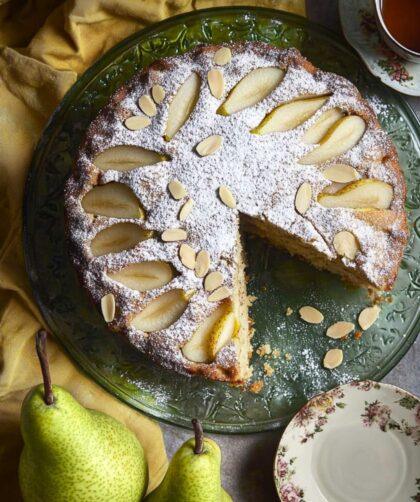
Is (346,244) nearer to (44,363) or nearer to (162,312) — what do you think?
(162,312)

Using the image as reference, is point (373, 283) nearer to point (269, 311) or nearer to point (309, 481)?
point (269, 311)

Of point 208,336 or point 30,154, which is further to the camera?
point 30,154

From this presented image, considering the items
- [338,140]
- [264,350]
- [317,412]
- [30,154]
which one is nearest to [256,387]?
[264,350]

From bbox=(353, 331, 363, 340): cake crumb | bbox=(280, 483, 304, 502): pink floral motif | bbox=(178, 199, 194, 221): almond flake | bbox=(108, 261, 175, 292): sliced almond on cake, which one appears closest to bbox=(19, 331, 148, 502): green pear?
bbox=(108, 261, 175, 292): sliced almond on cake

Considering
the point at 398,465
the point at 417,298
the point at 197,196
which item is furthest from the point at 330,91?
the point at 398,465

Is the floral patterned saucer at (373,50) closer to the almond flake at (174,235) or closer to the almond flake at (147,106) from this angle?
the almond flake at (147,106)

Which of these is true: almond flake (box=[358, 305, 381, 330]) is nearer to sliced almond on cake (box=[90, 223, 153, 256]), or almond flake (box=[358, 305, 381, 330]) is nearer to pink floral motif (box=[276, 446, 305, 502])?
pink floral motif (box=[276, 446, 305, 502])
